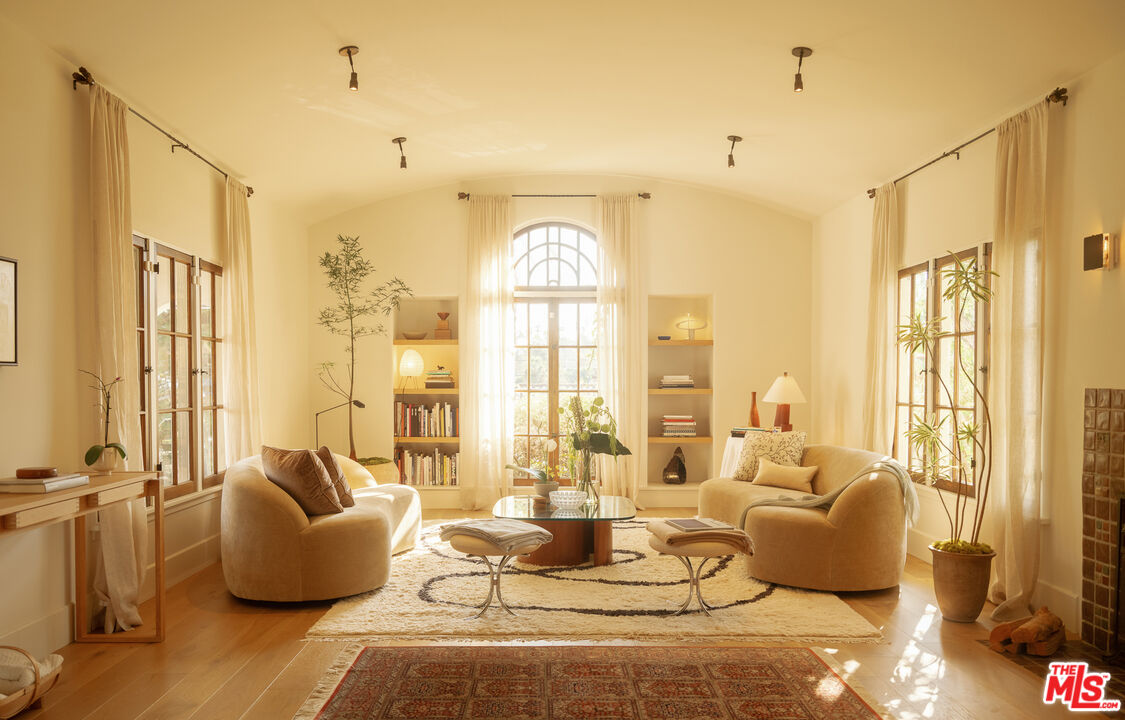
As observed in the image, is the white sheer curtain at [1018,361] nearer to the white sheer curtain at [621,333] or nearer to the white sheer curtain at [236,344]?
the white sheer curtain at [621,333]

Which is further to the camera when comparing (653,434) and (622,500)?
(653,434)

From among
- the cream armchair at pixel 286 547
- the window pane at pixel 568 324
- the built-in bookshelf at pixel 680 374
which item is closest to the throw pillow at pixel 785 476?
the built-in bookshelf at pixel 680 374

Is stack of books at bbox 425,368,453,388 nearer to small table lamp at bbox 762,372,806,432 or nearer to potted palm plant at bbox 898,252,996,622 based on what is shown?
small table lamp at bbox 762,372,806,432

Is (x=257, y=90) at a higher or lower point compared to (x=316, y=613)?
higher

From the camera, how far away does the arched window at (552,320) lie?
833 cm

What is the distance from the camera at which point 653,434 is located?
8469 mm

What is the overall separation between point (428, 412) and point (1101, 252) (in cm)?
583

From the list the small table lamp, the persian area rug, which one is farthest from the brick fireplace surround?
the small table lamp

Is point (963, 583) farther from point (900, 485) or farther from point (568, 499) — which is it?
point (568, 499)

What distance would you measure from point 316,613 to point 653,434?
4562 mm

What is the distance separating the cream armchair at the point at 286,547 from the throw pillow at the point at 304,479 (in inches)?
3.5

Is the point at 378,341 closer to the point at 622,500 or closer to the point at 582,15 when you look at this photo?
the point at 622,500

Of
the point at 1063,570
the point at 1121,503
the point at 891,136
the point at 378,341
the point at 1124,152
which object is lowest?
the point at 1063,570

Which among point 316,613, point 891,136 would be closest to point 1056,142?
point 891,136
